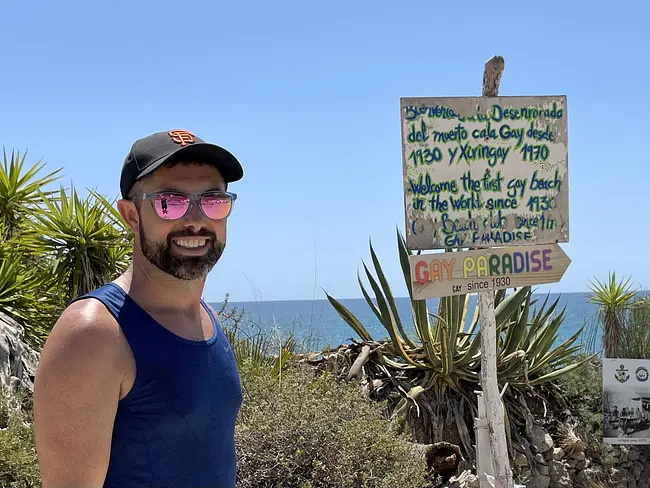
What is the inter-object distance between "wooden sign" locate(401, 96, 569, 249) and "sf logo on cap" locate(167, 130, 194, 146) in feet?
11.1

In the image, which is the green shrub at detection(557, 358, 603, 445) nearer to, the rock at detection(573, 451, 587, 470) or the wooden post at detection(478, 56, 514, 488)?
the rock at detection(573, 451, 587, 470)

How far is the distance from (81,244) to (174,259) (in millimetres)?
6427

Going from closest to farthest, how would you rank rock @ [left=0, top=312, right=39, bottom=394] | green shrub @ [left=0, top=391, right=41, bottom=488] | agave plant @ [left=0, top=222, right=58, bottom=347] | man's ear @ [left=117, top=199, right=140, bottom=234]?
man's ear @ [left=117, top=199, right=140, bottom=234]
green shrub @ [left=0, top=391, right=41, bottom=488]
rock @ [left=0, top=312, right=39, bottom=394]
agave plant @ [left=0, top=222, right=58, bottom=347]

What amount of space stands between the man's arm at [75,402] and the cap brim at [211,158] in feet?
1.48

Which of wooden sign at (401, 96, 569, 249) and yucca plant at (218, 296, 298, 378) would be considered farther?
yucca plant at (218, 296, 298, 378)

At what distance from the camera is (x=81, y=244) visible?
8.05 meters

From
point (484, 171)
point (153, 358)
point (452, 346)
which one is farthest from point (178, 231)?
point (452, 346)

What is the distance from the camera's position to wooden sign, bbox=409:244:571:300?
5.20 meters

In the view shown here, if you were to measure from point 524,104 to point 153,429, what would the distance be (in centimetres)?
434

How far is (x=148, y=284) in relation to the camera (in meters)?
1.99

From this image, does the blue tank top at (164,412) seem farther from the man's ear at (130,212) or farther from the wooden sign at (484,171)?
the wooden sign at (484,171)

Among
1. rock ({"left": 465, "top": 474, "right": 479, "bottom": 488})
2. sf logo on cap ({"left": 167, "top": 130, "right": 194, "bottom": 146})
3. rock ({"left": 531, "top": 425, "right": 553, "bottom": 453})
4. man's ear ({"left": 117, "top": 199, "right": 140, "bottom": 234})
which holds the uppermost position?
sf logo on cap ({"left": 167, "top": 130, "right": 194, "bottom": 146})

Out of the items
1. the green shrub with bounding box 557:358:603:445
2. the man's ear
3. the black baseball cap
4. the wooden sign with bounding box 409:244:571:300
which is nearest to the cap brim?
the black baseball cap

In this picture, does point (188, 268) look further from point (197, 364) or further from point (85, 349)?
point (85, 349)
